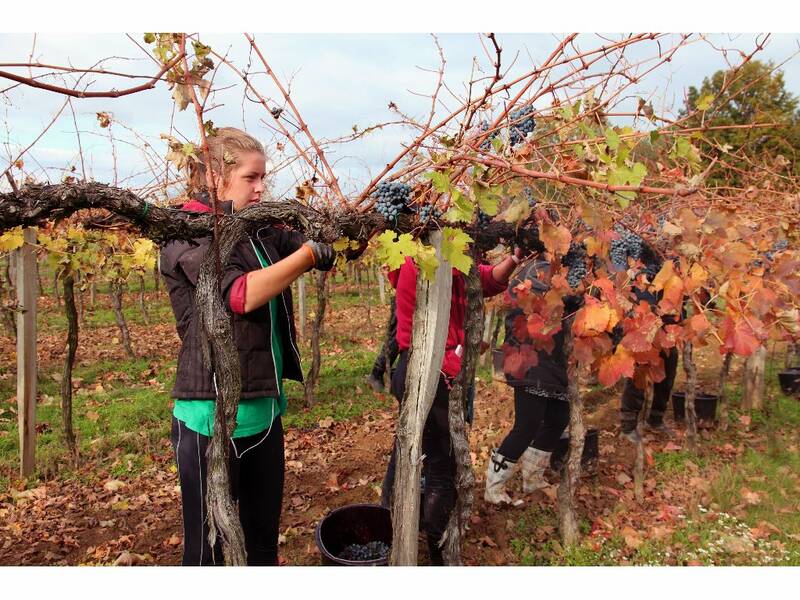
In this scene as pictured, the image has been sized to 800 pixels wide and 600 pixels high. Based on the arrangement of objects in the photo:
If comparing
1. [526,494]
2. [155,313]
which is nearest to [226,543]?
[526,494]

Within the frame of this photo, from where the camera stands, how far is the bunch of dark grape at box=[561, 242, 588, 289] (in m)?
2.96

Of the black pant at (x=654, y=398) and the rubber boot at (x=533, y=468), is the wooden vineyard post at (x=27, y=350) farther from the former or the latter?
the black pant at (x=654, y=398)

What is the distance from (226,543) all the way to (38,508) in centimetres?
274

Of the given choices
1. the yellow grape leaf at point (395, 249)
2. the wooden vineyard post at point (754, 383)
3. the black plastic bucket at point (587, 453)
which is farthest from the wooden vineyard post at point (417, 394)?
the wooden vineyard post at point (754, 383)

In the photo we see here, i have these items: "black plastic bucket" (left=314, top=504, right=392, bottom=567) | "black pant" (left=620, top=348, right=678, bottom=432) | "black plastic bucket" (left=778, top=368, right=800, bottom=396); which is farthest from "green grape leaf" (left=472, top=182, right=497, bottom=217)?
"black plastic bucket" (left=778, top=368, right=800, bottom=396)

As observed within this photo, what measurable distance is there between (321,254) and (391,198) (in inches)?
13.8

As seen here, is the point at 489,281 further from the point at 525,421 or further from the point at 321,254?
the point at 525,421

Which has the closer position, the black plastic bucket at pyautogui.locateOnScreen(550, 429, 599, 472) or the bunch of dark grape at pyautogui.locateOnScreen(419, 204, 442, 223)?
the bunch of dark grape at pyautogui.locateOnScreen(419, 204, 442, 223)

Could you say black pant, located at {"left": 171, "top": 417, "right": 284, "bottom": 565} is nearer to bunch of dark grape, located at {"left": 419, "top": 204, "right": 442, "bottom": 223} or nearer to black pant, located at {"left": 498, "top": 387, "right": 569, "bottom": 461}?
bunch of dark grape, located at {"left": 419, "top": 204, "right": 442, "bottom": 223}

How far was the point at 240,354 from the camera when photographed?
194 cm

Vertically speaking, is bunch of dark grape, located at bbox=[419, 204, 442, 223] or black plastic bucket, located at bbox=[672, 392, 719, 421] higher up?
bunch of dark grape, located at bbox=[419, 204, 442, 223]

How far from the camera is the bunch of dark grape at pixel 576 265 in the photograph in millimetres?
2955

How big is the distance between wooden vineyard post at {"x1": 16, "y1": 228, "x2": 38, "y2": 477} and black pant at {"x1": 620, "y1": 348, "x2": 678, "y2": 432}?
192 inches

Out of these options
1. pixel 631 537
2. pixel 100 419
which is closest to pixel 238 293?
pixel 631 537
